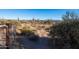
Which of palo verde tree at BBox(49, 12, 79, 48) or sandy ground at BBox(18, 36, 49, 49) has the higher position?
palo verde tree at BBox(49, 12, 79, 48)

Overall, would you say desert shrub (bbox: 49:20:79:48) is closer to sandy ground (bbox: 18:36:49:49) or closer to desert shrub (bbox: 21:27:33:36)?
sandy ground (bbox: 18:36:49:49)

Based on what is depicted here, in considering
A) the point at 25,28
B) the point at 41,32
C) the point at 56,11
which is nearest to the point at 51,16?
the point at 56,11

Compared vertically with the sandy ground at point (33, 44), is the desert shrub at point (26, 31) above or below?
above

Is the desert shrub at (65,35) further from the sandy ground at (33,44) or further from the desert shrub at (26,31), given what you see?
the desert shrub at (26,31)

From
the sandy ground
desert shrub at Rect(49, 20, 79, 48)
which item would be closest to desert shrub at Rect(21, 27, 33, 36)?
the sandy ground

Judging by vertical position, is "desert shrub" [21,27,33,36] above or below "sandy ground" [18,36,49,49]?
above

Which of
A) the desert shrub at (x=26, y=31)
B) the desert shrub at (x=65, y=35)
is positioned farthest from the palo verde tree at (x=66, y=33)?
the desert shrub at (x=26, y=31)

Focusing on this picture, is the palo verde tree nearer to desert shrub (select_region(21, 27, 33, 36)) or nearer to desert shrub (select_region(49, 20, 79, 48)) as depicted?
desert shrub (select_region(49, 20, 79, 48))

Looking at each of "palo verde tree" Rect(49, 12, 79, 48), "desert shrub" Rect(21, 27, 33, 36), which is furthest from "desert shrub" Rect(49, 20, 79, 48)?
"desert shrub" Rect(21, 27, 33, 36)
